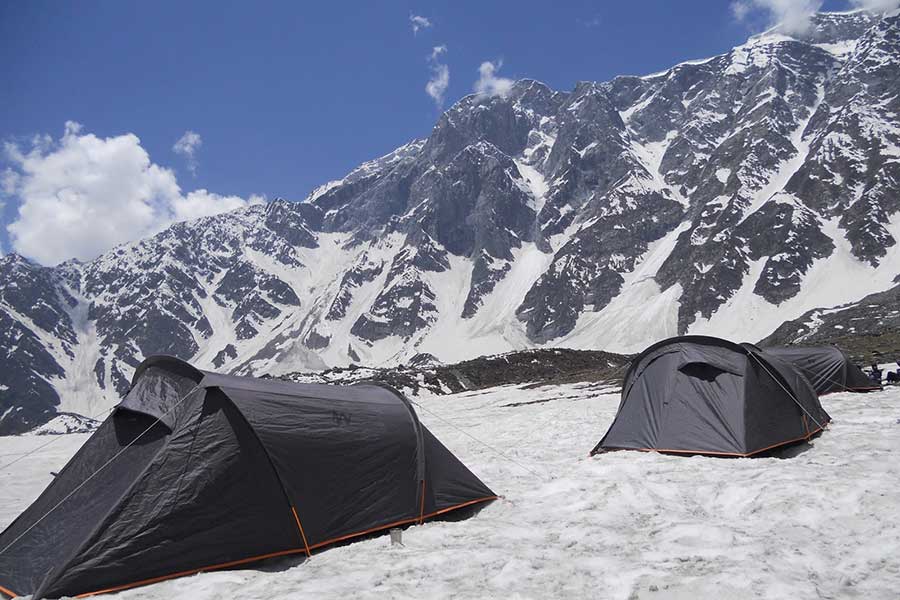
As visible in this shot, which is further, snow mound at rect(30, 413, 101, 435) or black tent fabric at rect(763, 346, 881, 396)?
snow mound at rect(30, 413, 101, 435)

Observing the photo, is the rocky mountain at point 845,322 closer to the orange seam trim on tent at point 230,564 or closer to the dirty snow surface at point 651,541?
the dirty snow surface at point 651,541

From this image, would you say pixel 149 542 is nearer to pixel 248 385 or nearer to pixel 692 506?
pixel 248 385

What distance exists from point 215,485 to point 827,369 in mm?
17025

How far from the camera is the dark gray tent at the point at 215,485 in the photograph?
557 cm

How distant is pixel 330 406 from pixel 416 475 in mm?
1540

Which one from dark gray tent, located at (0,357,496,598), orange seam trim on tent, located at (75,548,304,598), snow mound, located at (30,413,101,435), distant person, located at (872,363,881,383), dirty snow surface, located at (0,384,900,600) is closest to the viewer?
dirty snow surface, located at (0,384,900,600)

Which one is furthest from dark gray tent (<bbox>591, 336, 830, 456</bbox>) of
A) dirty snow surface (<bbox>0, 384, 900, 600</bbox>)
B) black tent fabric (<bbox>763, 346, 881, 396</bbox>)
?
black tent fabric (<bbox>763, 346, 881, 396</bbox>)

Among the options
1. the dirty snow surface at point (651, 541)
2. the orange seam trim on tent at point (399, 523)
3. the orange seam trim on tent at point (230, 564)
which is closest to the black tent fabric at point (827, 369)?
the dirty snow surface at point (651, 541)

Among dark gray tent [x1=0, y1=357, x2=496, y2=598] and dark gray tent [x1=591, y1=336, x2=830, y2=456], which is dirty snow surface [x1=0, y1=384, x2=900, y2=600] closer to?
dark gray tent [x1=0, y1=357, x2=496, y2=598]

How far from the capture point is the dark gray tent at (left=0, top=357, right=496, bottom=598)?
219 inches

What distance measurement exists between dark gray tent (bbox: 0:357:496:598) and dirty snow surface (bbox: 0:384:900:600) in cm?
33

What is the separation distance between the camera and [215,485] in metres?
6.06

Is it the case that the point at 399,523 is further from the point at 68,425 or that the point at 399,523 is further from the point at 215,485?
the point at 68,425

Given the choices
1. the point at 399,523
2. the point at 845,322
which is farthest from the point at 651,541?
the point at 845,322
